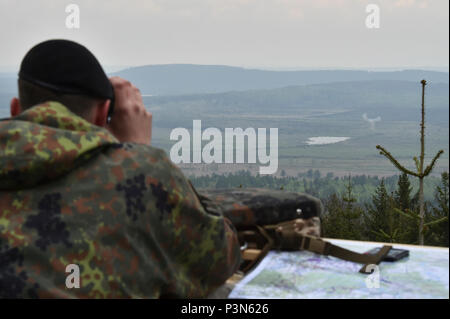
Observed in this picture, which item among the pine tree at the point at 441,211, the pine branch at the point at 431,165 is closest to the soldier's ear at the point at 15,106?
the pine branch at the point at 431,165

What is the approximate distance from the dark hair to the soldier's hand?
8.8 inches

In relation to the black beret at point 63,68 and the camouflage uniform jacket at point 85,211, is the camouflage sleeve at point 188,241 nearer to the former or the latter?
the camouflage uniform jacket at point 85,211

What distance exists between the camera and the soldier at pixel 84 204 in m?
1.49

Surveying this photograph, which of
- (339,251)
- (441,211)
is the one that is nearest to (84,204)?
(339,251)

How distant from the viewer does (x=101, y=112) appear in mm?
1842

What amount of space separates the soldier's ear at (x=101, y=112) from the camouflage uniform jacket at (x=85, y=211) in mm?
149

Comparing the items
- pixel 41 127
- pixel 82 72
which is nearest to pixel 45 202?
pixel 41 127

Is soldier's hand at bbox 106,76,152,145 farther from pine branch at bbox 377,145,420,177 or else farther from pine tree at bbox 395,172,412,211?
pine tree at bbox 395,172,412,211

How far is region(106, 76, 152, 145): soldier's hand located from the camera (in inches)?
78.7

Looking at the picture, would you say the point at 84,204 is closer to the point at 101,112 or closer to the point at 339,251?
the point at 101,112

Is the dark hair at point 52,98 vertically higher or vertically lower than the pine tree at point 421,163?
higher

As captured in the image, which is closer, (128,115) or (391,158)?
(128,115)

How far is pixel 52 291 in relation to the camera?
4.82 feet

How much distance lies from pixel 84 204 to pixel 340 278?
941mm
